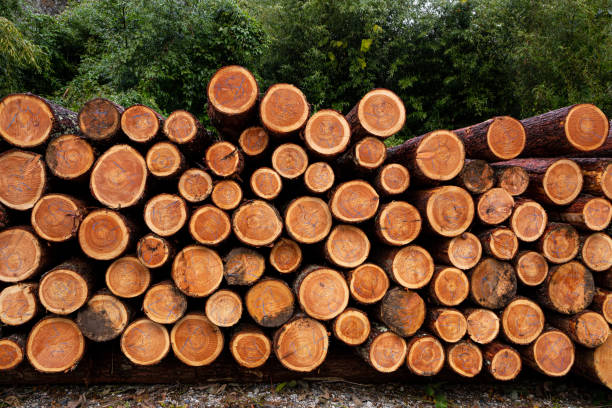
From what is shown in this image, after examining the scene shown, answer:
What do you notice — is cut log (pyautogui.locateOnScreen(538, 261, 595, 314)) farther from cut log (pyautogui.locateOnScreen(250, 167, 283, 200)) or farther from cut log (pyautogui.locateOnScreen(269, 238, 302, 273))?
cut log (pyautogui.locateOnScreen(250, 167, 283, 200))

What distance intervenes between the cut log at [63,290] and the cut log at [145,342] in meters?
0.38

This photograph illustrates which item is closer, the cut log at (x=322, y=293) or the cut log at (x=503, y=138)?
the cut log at (x=322, y=293)

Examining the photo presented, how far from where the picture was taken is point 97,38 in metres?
8.44

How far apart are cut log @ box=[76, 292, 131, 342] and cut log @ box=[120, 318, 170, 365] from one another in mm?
70

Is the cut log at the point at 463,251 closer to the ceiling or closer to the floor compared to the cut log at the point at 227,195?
closer to the floor

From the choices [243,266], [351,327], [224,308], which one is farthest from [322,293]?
[224,308]

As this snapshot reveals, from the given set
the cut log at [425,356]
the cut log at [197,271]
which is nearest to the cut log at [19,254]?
the cut log at [197,271]

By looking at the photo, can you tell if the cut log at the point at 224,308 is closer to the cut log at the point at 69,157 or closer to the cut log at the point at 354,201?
the cut log at the point at 354,201

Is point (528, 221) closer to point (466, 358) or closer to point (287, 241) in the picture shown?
point (466, 358)

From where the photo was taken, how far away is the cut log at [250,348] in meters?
2.25

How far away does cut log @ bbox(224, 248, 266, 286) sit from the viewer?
220 cm

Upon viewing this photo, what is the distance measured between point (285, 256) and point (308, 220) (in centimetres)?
33

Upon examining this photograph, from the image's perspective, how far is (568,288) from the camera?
7.92 ft

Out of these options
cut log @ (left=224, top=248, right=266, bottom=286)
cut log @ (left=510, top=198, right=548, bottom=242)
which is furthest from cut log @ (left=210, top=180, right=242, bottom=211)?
cut log @ (left=510, top=198, right=548, bottom=242)
